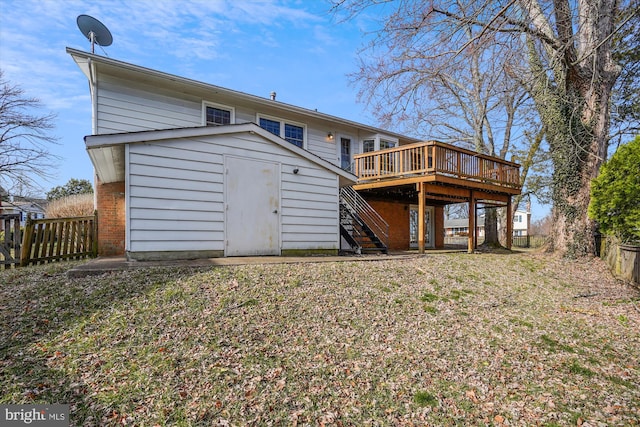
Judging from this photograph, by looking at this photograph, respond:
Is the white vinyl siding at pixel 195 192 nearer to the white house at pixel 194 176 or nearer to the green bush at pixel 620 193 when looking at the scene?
the white house at pixel 194 176

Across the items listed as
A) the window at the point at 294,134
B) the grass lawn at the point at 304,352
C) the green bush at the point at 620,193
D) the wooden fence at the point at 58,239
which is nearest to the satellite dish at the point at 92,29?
the wooden fence at the point at 58,239

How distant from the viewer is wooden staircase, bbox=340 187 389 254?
10.1 m

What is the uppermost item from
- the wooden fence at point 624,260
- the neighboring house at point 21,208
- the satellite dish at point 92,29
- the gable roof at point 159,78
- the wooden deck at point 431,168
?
the satellite dish at point 92,29

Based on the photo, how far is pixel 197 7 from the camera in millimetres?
8312

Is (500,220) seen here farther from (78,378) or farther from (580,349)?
(78,378)

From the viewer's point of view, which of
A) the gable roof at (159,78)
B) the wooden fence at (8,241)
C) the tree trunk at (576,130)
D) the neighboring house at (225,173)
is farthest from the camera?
the tree trunk at (576,130)

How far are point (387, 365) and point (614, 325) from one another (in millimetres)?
3770

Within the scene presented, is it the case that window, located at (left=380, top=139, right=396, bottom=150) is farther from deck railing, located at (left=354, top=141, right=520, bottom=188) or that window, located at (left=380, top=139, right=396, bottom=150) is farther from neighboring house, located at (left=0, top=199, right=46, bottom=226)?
neighboring house, located at (left=0, top=199, right=46, bottom=226)

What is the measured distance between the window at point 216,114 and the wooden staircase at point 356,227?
178 inches

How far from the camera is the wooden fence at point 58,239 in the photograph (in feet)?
24.5

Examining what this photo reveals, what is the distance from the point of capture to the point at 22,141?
16.3 meters

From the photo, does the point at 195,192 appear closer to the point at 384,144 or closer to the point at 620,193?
the point at 620,193

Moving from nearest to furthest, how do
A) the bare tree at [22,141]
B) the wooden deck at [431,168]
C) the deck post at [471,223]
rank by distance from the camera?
the wooden deck at [431,168]
the deck post at [471,223]
the bare tree at [22,141]

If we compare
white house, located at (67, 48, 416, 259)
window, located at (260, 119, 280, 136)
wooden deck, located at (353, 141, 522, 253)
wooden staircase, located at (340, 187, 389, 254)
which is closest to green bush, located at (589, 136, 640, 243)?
wooden deck, located at (353, 141, 522, 253)
